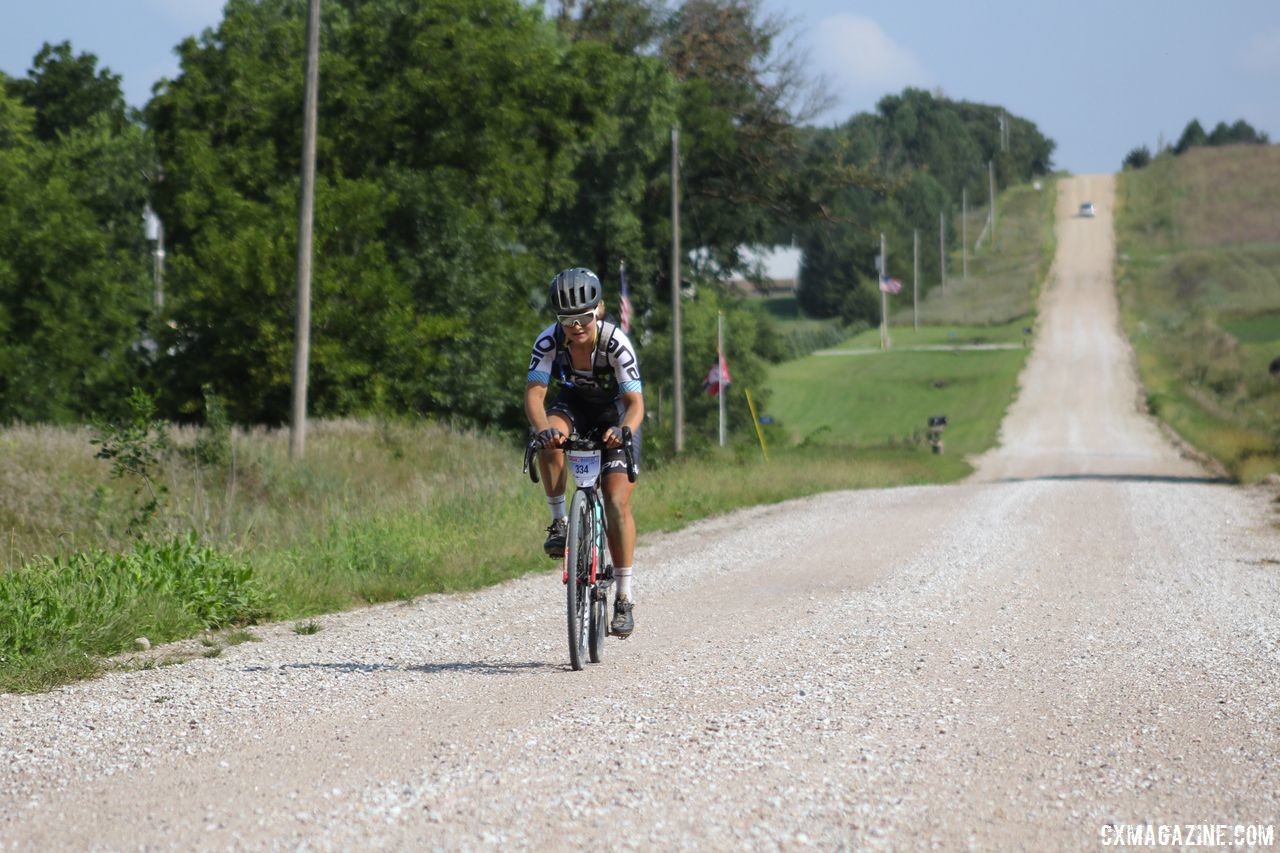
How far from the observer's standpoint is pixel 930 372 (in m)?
79.4

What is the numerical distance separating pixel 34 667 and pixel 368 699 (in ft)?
6.73

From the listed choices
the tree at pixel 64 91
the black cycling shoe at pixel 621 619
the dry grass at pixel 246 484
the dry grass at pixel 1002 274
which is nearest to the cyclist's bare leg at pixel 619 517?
the black cycling shoe at pixel 621 619

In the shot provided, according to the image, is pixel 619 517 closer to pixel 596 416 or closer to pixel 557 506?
pixel 557 506

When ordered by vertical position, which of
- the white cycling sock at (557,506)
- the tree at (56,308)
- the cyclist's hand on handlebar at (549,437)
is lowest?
the white cycling sock at (557,506)

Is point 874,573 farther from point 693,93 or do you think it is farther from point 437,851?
point 693,93

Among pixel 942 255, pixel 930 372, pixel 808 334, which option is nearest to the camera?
pixel 930 372

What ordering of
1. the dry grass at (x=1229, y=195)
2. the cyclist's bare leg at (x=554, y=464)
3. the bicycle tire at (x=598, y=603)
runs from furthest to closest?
the dry grass at (x=1229, y=195) → the bicycle tire at (x=598, y=603) → the cyclist's bare leg at (x=554, y=464)

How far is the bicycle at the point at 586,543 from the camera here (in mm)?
7953

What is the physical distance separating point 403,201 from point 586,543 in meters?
26.7

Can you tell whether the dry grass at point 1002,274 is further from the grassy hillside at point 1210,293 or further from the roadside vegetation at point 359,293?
the roadside vegetation at point 359,293

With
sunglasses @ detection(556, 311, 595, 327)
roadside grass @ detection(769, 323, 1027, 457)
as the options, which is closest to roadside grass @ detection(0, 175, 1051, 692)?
sunglasses @ detection(556, 311, 595, 327)

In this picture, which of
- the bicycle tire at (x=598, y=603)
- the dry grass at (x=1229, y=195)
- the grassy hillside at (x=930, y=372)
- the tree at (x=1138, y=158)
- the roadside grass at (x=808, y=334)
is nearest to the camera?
the bicycle tire at (x=598, y=603)

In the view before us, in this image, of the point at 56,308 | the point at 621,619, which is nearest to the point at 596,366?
the point at 621,619

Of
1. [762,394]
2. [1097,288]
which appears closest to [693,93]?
[762,394]
